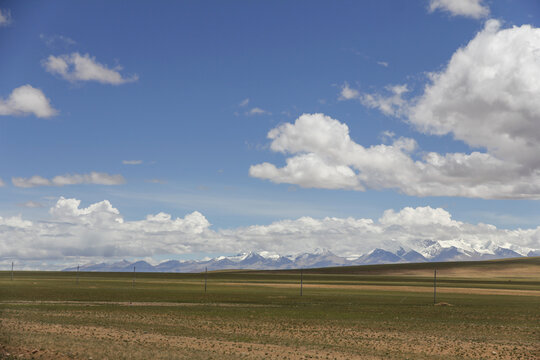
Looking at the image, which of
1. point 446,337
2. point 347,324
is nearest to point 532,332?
point 446,337

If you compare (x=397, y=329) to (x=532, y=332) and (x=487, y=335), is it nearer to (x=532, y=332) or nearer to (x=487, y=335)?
(x=487, y=335)

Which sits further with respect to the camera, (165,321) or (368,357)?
(165,321)

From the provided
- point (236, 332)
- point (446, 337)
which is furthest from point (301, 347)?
point (446, 337)

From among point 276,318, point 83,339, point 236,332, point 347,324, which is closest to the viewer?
point 83,339

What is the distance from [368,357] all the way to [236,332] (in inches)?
475

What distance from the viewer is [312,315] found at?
52375 millimetres

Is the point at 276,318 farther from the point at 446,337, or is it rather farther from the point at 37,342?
the point at 37,342

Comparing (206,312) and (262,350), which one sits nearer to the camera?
(262,350)

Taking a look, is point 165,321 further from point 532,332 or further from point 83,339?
point 532,332

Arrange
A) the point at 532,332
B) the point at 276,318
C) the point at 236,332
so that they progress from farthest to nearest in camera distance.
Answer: the point at 276,318
the point at 532,332
the point at 236,332

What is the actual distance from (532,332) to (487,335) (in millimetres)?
5135

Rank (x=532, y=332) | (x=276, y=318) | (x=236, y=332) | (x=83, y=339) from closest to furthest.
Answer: (x=83, y=339)
(x=236, y=332)
(x=532, y=332)
(x=276, y=318)

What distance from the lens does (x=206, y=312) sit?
53.8 meters

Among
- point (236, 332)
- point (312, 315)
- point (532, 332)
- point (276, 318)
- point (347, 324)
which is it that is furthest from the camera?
point (312, 315)
